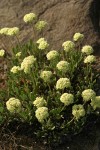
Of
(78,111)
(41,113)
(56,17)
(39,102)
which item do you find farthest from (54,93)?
(56,17)

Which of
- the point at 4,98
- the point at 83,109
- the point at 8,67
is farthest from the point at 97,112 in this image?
the point at 8,67

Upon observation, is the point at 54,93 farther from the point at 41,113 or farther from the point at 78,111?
the point at 41,113

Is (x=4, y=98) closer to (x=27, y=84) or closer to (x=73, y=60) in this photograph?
(x=27, y=84)

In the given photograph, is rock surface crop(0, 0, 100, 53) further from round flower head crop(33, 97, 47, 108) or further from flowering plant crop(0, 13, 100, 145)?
round flower head crop(33, 97, 47, 108)

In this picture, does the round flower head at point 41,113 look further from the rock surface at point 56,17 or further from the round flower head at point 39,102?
the rock surface at point 56,17

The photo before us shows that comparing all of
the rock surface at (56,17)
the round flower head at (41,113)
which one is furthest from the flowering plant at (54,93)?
the rock surface at (56,17)

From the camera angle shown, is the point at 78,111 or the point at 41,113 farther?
the point at 78,111
